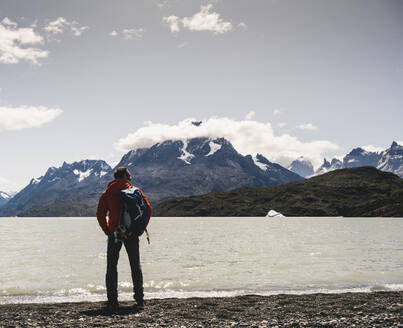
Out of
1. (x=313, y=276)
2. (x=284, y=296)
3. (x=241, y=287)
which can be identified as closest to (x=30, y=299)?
(x=241, y=287)

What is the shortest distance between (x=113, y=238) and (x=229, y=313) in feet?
18.2

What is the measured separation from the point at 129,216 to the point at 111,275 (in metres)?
2.63

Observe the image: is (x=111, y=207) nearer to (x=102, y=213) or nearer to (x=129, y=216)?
(x=102, y=213)

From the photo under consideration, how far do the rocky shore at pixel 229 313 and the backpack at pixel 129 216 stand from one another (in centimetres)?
314

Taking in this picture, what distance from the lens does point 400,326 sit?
11828 millimetres

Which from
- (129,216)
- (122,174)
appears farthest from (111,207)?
(122,174)

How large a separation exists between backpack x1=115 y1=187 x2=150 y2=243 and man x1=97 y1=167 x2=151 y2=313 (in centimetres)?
18

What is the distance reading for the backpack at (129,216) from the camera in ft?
47.4

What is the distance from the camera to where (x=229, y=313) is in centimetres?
1454

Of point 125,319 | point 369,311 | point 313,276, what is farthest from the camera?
point 313,276

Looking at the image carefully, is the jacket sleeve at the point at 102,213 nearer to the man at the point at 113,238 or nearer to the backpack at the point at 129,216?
the man at the point at 113,238

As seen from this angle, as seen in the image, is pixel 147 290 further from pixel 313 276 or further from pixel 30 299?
pixel 313 276

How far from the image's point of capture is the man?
571 inches

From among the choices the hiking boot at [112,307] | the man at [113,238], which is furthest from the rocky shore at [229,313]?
the man at [113,238]
